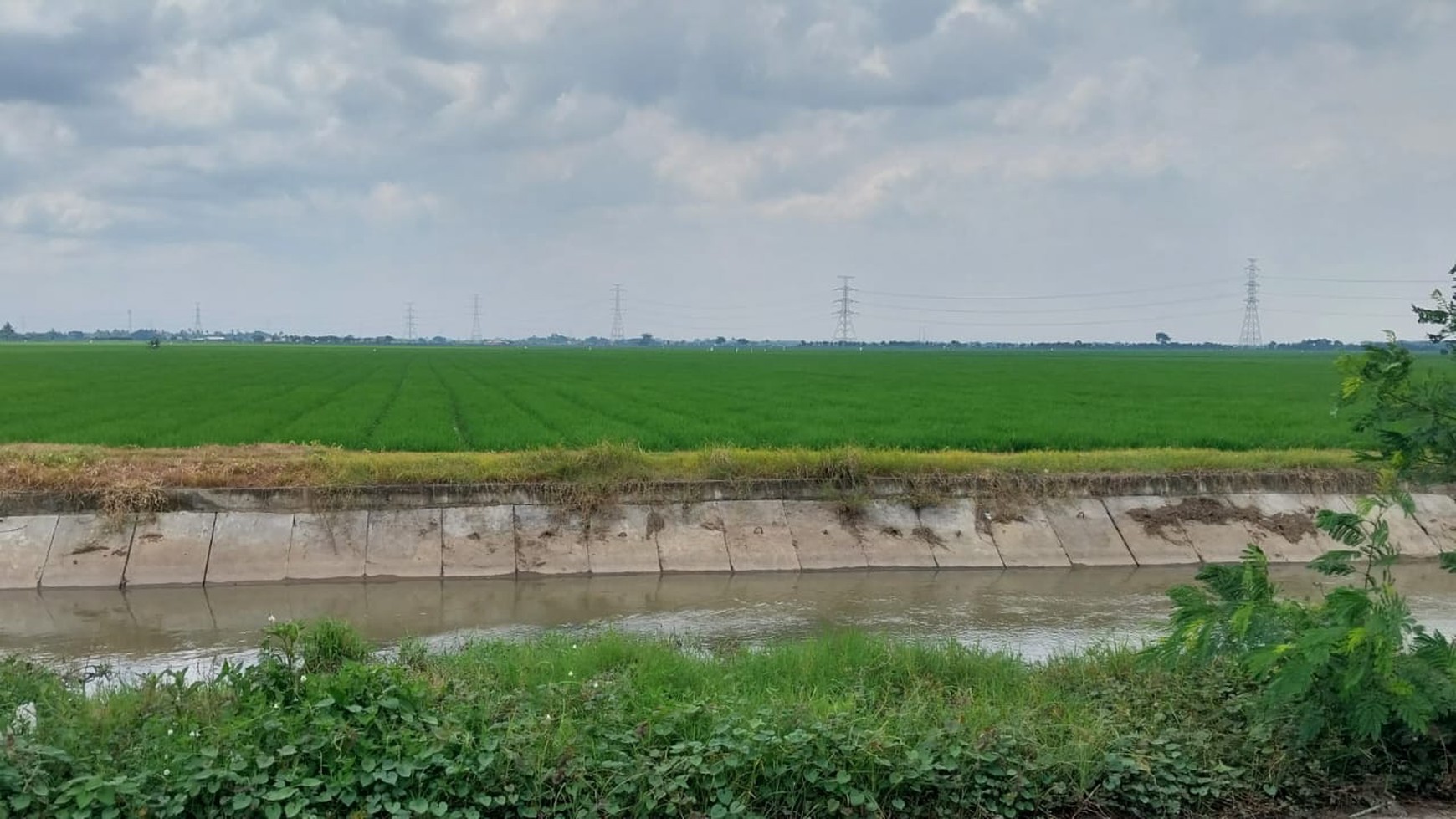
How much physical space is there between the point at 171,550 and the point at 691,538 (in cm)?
624

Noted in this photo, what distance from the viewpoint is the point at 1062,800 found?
4.49 m

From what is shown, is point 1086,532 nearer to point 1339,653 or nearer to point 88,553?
point 1339,653

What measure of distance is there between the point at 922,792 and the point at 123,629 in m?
8.75

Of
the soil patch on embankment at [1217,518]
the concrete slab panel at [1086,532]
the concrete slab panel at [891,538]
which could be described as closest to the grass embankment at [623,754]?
the concrete slab panel at [891,538]

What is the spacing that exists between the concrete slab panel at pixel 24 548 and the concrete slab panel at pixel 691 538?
7121 mm

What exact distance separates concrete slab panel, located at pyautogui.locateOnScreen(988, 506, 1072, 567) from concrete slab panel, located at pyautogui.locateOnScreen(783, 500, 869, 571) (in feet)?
6.41

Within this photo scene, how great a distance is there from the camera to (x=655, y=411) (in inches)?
900

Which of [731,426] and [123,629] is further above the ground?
[731,426]

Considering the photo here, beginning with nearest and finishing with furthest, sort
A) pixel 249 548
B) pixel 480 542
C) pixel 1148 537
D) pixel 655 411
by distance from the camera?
pixel 249 548 → pixel 480 542 → pixel 1148 537 → pixel 655 411

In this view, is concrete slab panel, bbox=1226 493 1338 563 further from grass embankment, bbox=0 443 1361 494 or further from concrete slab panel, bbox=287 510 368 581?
concrete slab panel, bbox=287 510 368 581

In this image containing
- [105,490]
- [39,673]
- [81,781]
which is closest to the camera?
[81,781]

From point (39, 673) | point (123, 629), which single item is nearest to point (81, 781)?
point (39, 673)

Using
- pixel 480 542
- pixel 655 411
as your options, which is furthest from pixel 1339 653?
pixel 655 411

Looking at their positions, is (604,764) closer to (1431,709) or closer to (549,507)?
(1431,709)
